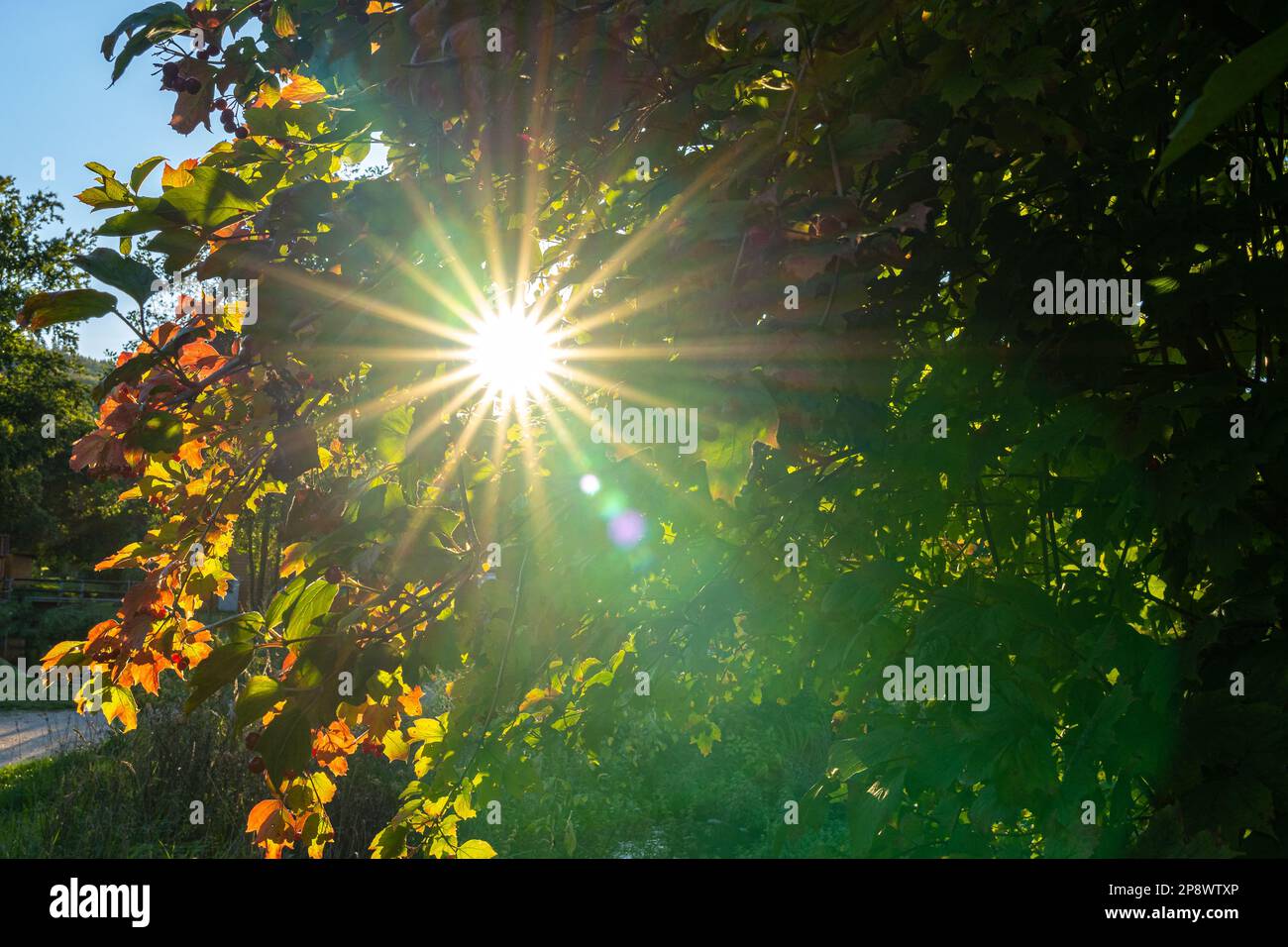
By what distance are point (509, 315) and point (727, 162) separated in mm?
593

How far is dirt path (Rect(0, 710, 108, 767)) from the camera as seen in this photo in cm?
923

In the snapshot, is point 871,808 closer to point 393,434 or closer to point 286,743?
point 286,743

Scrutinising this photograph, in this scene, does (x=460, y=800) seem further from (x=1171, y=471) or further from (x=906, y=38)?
(x=906, y=38)

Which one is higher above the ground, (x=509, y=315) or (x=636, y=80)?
(x=636, y=80)

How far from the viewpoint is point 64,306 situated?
6.56ft

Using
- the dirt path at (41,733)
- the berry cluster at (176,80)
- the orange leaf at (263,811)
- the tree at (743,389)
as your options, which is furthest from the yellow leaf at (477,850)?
the dirt path at (41,733)

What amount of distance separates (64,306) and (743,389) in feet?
4.77

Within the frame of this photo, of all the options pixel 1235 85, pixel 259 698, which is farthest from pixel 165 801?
pixel 1235 85

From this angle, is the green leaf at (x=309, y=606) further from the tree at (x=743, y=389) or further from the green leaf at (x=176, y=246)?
the green leaf at (x=176, y=246)

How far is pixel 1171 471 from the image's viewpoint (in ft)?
6.98

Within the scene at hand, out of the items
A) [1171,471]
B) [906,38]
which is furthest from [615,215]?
[1171,471]

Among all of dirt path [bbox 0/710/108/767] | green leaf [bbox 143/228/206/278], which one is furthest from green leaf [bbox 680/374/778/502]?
dirt path [bbox 0/710/108/767]

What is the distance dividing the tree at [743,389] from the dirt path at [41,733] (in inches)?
289

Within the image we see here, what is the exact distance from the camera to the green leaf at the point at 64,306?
1.99 meters
